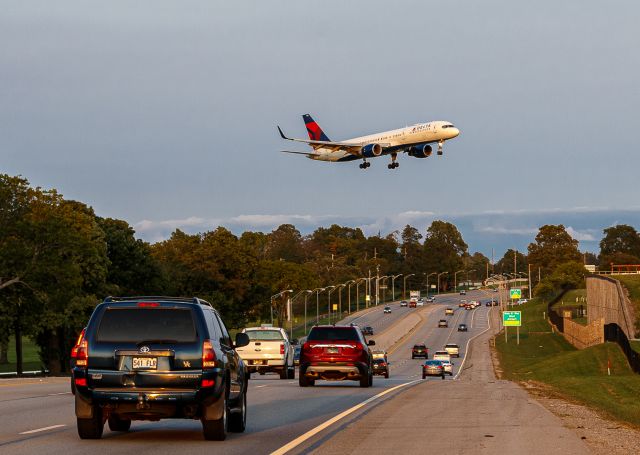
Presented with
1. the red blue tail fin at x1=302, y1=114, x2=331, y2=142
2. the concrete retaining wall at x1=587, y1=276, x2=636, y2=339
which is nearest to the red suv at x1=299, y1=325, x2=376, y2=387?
the concrete retaining wall at x1=587, y1=276, x2=636, y2=339

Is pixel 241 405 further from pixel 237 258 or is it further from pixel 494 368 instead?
pixel 237 258

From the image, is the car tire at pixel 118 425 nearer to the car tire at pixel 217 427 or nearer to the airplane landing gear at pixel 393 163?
the car tire at pixel 217 427

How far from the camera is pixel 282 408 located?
22.5 metres

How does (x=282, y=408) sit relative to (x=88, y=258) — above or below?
below

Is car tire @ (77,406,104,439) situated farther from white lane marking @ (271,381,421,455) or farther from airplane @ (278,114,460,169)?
airplane @ (278,114,460,169)

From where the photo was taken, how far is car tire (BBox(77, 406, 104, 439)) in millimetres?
15336

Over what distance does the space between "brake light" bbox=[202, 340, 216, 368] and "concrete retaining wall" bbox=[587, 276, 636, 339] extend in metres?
77.1

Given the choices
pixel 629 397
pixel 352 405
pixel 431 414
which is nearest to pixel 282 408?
pixel 352 405

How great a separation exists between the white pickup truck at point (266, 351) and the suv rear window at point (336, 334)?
6852mm

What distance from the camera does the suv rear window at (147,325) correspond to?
15242 millimetres

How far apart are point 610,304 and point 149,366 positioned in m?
91.8

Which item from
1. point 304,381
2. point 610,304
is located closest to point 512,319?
point 610,304

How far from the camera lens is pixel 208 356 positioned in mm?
15203

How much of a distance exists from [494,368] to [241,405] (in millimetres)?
73031
